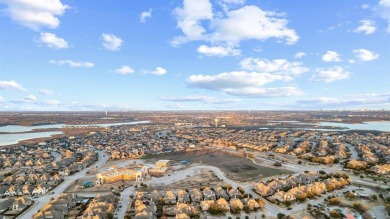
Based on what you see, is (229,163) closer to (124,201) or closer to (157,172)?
(157,172)

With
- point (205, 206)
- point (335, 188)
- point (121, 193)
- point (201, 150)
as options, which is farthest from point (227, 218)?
point (201, 150)

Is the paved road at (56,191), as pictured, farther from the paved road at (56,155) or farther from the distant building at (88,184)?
the paved road at (56,155)

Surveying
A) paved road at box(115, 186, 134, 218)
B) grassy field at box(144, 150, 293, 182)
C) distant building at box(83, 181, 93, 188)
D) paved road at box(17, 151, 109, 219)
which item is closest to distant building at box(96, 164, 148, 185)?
distant building at box(83, 181, 93, 188)

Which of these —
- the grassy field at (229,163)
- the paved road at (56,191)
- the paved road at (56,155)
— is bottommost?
the paved road at (56,191)

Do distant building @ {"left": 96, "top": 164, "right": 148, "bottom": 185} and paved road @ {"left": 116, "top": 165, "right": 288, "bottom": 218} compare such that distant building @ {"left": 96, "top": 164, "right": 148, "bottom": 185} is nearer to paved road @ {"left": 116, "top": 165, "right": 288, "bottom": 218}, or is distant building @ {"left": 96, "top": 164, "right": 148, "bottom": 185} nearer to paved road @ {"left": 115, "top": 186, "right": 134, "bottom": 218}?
paved road @ {"left": 116, "top": 165, "right": 288, "bottom": 218}

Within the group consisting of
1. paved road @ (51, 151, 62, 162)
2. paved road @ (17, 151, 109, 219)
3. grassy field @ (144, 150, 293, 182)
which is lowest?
paved road @ (17, 151, 109, 219)

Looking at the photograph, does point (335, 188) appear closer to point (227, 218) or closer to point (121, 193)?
point (227, 218)

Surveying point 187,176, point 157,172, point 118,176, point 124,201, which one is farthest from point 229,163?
point 124,201

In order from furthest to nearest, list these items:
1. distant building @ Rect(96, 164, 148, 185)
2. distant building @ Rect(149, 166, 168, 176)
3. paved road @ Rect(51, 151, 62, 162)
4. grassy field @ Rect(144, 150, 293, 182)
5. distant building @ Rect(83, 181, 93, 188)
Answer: paved road @ Rect(51, 151, 62, 162), grassy field @ Rect(144, 150, 293, 182), distant building @ Rect(149, 166, 168, 176), distant building @ Rect(96, 164, 148, 185), distant building @ Rect(83, 181, 93, 188)

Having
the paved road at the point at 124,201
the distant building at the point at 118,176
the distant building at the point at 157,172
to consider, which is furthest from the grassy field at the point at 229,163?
the paved road at the point at 124,201
